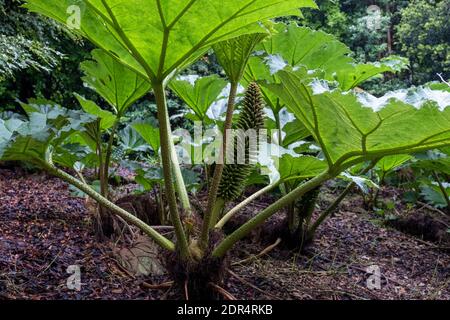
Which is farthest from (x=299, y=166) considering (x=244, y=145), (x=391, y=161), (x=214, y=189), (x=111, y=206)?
(x=391, y=161)

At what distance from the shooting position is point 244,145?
137cm

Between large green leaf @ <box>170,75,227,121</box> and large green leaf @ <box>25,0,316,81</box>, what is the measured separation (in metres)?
0.66

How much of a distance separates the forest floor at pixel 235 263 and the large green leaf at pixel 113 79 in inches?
20.2

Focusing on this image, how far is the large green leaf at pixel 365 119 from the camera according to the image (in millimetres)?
944

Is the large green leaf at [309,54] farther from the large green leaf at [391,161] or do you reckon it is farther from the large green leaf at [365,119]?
Answer: the large green leaf at [365,119]

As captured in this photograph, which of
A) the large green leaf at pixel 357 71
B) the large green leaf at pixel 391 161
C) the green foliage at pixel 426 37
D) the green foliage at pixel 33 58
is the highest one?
the green foliage at pixel 426 37

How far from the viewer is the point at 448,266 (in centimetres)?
195

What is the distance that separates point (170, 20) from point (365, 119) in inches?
19.1

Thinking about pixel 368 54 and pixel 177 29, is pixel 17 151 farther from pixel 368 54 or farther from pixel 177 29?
pixel 368 54

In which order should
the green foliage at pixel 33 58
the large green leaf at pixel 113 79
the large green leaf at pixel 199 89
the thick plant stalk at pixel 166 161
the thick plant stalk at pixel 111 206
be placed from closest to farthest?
the thick plant stalk at pixel 166 161
the thick plant stalk at pixel 111 206
the large green leaf at pixel 113 79
the large green leaf at pixel 199 89
the green foliage at pixel 33 58

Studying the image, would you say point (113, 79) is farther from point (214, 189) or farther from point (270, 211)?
point (270, 211)

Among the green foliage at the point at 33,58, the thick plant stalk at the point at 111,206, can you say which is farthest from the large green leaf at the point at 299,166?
the green foliage at the point at 33,58

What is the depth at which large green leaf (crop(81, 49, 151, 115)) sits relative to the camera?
1584 millimetres
